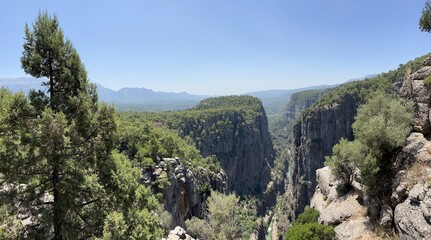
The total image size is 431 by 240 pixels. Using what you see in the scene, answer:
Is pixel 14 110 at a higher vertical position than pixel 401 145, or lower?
higher

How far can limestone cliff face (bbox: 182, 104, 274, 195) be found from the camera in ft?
569

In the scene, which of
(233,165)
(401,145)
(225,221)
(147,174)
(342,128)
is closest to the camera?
(401,145)

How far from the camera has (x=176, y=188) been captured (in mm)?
53406

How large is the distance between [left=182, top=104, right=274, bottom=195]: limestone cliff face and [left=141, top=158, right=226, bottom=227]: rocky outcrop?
104 metres

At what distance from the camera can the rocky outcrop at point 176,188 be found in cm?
4869

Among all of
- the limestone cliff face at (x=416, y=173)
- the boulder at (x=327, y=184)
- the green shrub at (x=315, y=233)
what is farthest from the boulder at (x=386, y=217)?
the boulder at (x=327, y=184)

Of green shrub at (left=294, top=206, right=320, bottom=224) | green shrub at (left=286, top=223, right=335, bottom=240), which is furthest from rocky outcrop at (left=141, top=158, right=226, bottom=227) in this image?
green shrub at (left=286, top=223, right=335, bottom=240)

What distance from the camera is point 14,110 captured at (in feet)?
40.1

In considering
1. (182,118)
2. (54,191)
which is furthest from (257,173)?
(54,191)

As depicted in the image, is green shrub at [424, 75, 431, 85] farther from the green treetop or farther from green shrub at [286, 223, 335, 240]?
green shrub at [286, 223, 335, 240]

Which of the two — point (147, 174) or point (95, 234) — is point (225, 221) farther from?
point (95, 234)

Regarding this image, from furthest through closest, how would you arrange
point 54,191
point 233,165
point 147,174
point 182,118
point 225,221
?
point 233,165, point 182,118, point 147,174, point 225,221, point 54,191

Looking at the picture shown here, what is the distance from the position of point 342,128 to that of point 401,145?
117 meters

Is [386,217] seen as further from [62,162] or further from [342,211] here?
[62,162]
